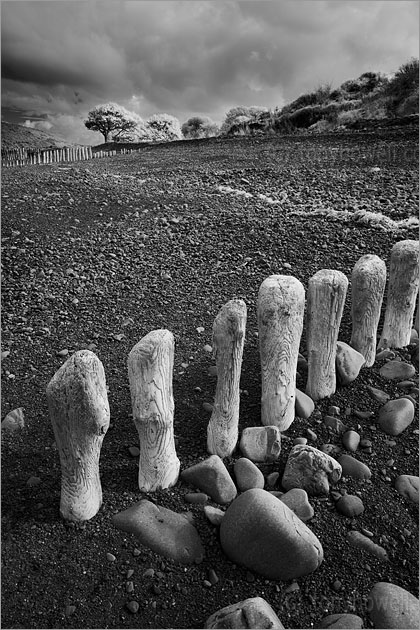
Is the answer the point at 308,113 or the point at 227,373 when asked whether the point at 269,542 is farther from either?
the point at 308,113

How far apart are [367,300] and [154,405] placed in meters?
1.78

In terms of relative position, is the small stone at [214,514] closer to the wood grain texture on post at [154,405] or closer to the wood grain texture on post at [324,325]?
the wood grain texture on post at [154,405]

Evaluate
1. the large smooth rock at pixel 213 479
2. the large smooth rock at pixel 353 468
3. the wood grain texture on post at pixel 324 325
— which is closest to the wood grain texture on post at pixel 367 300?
the wood grain texture on post at pixel 324 325

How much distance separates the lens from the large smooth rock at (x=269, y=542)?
2189 mm

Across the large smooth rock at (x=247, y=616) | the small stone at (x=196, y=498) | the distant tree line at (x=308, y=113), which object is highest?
the distant tree line at (x=308, y=113)

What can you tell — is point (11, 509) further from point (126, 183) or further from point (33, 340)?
point (126, 183)

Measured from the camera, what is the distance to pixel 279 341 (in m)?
2.90

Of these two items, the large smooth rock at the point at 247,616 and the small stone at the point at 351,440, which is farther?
the small stone at the point at 351,440

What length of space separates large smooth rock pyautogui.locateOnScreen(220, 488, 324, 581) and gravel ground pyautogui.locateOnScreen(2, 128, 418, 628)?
57mm

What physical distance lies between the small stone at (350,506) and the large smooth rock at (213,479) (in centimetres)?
55

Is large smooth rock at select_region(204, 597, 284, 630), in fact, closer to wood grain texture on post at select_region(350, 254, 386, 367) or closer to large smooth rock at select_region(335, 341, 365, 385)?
large smooth rock at select_region(335, 341, 365, 385)

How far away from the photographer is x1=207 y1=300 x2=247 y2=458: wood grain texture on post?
8.59 feet

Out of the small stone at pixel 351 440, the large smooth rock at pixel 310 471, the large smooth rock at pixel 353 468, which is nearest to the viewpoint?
the large smooth rock at pixel 310 471

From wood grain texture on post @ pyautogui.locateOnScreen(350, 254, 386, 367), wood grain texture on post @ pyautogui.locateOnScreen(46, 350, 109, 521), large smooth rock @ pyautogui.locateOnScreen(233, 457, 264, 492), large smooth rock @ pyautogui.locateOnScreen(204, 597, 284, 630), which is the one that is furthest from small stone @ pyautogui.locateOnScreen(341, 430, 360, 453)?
wood grain texture on post @ pyautogui.locateOnScreen(46, 350, 109, 521)
